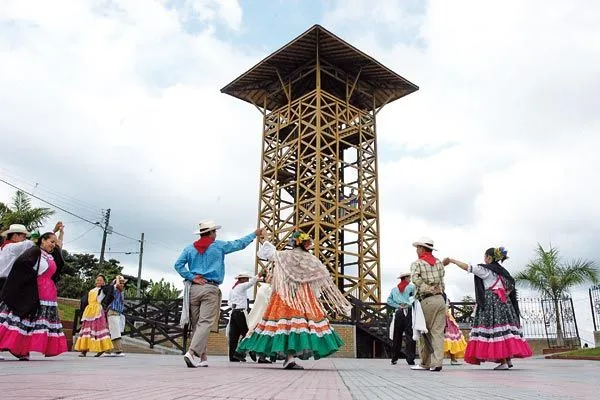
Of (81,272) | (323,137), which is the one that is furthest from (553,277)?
(81,272)

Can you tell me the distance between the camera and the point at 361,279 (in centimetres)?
1998

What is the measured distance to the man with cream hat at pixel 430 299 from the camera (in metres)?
6.75

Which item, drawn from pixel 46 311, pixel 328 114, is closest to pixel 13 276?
pixel 46 311

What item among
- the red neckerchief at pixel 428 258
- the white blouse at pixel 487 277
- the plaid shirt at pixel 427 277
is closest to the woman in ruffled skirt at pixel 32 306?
the plaid shirt at pixel 427 277

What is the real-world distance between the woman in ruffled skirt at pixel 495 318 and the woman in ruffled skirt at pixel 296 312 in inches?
83.0

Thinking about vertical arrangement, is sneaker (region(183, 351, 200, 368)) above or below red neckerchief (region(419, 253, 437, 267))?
below

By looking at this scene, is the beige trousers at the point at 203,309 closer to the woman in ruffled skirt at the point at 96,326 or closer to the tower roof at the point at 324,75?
the woman in ruffled skirt at the point at 96,326

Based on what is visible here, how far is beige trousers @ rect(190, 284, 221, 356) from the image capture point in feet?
19.2

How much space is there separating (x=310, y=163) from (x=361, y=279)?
499 cm

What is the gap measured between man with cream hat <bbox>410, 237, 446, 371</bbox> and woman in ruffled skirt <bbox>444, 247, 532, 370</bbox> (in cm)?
54

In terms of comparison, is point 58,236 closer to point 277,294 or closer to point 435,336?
point 277,294

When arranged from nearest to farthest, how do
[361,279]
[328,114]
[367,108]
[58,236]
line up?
[58,236] < [361,279] < [328,114] < [367,108]

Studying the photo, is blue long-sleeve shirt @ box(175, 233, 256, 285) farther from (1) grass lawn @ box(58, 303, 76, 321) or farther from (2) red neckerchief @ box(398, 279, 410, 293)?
(1) grass lawn @ box(58, 303, 76, 321)

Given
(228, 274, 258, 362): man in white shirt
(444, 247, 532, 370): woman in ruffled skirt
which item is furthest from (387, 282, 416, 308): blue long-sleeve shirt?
(228, 274, 258, 362): man in white shirt
